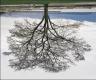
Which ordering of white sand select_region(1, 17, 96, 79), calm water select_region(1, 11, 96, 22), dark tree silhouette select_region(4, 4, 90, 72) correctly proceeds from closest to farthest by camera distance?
white sand select_region(1, 17, 96, 79) → dark tree silhouette select_region(4, 4, 90, 72) → calm water select_region(1, 11, 96, 22)

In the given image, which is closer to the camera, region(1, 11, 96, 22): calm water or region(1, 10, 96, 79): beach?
region(1, 10, 96, 79): beach

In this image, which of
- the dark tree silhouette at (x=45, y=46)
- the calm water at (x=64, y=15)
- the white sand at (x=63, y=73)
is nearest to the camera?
the white sand at (x=63, y=73)

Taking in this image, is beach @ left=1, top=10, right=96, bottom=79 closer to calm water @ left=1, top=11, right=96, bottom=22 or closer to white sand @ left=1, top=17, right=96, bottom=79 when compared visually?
white sand @ left=1, top=17, right=96, bottom=79

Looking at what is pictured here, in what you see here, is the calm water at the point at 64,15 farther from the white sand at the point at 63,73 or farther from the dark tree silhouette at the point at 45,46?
the white sand at the point at 63,73

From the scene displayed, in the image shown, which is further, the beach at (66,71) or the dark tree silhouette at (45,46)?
the dark tree silhouette at (45,46)

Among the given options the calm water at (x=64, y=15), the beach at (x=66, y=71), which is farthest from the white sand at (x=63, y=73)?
the calm water at (x=64, y=15)

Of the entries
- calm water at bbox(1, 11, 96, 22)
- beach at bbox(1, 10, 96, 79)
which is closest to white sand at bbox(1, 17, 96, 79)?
beach at bbox(1, 10, 96, 79)

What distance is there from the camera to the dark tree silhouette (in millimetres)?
1500

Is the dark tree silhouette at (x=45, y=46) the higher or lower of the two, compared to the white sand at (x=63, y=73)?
higher

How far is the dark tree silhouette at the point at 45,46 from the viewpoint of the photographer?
150 centimetres

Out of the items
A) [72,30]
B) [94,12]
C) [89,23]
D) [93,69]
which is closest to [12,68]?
[93,69]

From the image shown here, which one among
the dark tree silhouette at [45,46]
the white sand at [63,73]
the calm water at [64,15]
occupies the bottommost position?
the white sand at [63,73]

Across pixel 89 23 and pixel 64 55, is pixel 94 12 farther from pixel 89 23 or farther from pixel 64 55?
pixel 64 55

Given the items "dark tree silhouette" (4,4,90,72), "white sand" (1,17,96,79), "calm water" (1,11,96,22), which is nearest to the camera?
"white sand" (1,17,96,79)
